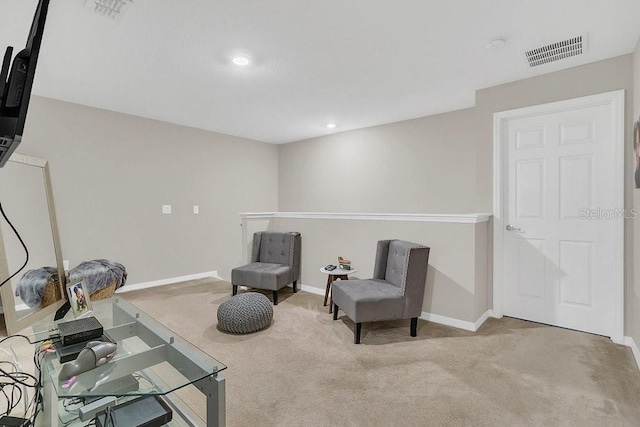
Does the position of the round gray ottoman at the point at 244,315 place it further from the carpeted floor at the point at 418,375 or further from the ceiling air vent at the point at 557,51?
the ceiling air vent at the point at 557,51

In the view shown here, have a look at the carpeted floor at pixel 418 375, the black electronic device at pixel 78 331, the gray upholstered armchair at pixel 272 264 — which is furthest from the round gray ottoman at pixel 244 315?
the black electronic device at pixel 78 331

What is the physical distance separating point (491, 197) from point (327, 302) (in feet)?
7.12

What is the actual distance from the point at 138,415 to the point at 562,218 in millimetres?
3586

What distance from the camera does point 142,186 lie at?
177 inches

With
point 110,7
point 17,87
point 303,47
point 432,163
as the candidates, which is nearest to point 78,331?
point 17,87

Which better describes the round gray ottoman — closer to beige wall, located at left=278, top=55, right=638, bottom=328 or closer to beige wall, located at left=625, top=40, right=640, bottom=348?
beige wall, located at left=278, top=55, right=638, bottom=328

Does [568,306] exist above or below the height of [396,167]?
below

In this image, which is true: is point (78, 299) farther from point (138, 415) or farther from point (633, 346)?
point (633, 346)

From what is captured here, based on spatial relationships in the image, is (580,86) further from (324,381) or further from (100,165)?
(100,165)

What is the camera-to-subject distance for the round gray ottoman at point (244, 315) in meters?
2.84

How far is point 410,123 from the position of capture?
4.65 meters

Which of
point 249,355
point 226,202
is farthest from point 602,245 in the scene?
point 226,202

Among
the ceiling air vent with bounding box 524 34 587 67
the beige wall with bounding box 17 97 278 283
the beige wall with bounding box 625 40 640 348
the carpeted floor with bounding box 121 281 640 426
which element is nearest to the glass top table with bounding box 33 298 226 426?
the carpeted floor with bounding box 121 281 640 426

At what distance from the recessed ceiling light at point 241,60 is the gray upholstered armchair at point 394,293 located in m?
2.21
